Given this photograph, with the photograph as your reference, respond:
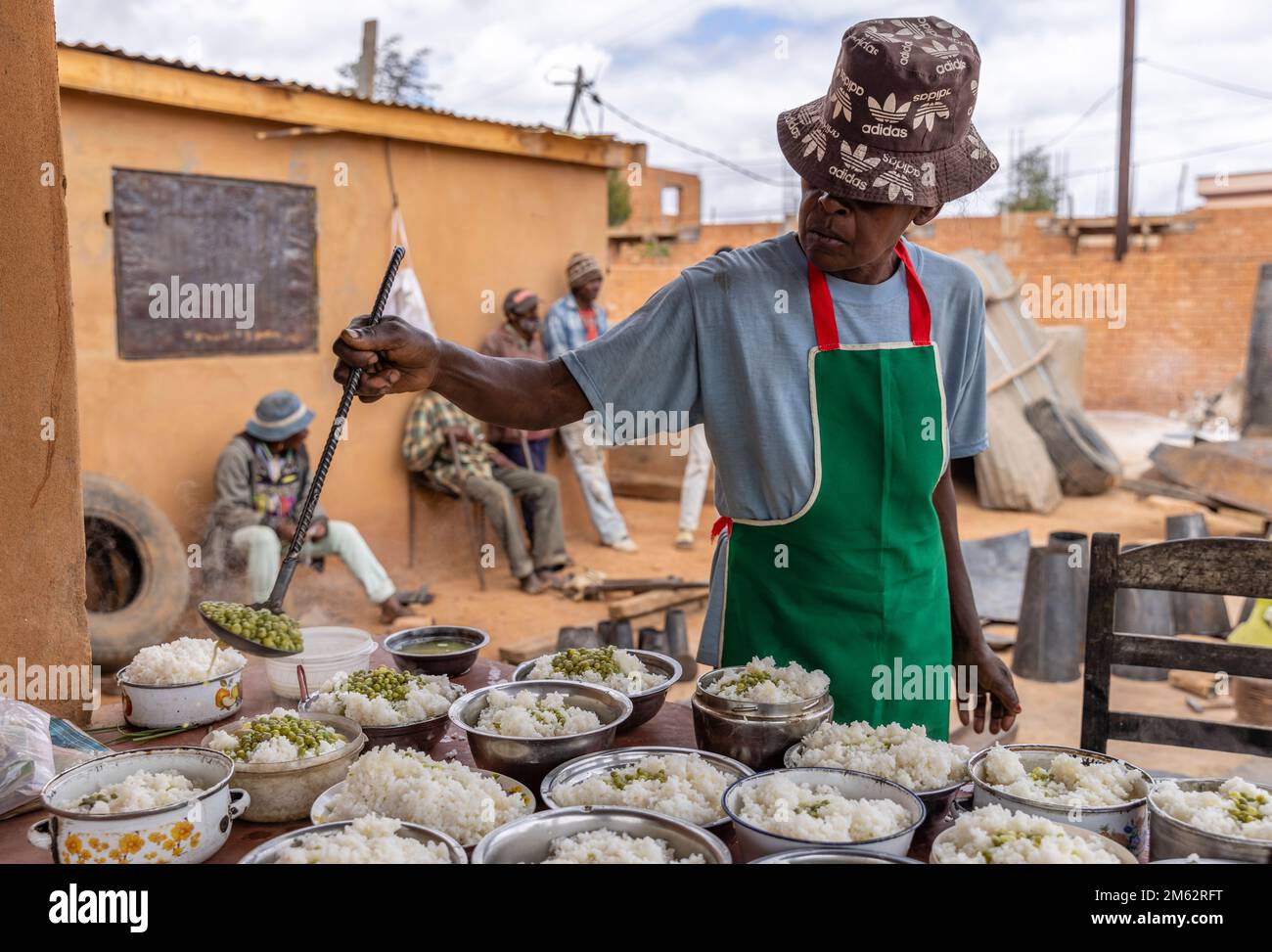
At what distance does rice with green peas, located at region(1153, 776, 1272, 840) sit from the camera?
146cm

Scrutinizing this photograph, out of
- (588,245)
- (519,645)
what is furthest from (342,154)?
(519,645)

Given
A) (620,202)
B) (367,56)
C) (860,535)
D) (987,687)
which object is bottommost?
(987,687)

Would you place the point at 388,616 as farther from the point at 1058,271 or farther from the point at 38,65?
the point at 1058,271

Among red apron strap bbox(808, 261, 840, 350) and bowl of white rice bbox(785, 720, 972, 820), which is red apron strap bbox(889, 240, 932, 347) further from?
bowl of white rice bbox(785, 720, 972, 820)

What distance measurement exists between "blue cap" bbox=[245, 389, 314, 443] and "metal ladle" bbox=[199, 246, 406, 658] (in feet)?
14.5

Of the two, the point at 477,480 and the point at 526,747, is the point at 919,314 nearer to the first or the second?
the point at 526,747

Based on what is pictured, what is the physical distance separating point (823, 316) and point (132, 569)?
4.92m

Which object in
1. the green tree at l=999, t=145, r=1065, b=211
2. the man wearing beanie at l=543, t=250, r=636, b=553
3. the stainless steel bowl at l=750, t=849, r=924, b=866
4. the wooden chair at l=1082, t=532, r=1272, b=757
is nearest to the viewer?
the stainless steel bowl at l=750, t=849, r=924, b=866

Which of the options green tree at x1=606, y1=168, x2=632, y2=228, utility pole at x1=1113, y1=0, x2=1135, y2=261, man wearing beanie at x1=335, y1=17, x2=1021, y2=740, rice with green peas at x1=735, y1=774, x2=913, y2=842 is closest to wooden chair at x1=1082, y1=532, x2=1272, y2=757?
man wearing beanie at x1=335, y1=17, x2=1021, y2=740

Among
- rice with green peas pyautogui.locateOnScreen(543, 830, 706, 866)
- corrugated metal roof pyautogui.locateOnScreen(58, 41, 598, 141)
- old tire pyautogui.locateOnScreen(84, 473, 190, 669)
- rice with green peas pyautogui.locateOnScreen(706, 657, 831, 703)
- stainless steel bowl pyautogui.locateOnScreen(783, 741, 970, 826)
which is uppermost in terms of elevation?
corrugated metal roof pyautogui.locateOnScreen(58, 41, 598, 141)

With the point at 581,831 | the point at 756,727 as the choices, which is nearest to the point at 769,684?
the point at 756,727

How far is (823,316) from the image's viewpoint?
2221 mm

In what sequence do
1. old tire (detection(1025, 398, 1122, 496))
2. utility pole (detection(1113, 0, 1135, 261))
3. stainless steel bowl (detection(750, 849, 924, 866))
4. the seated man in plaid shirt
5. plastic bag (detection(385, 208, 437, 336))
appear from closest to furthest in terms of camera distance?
1. stainless steel bowl (detection(750, 849, 924, 866))
2. plastic bag (detection(385, 208, 437, 336))
3. the seated man in plaid shirt
4. old tire (detection(1025, 398, 1122, 496))
5. utility pole (detection(1113, 0, 1135, 261))

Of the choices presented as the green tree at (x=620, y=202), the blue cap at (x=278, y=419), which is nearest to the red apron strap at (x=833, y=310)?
the blue cap at (x=278, y=419)
